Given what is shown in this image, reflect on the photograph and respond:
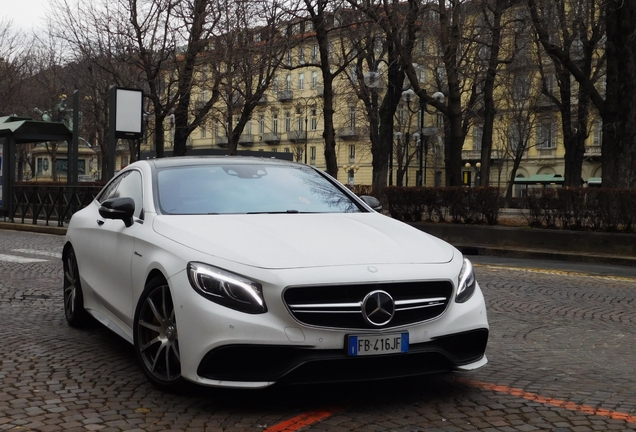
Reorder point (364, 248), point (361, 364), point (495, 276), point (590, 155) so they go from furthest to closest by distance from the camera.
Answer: point (590, 155)
point (495, 276)
point (364, 248)
point (361, 364)

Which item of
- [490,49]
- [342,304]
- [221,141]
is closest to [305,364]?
[342,304]

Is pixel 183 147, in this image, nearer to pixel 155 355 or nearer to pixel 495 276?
pixel 495 276

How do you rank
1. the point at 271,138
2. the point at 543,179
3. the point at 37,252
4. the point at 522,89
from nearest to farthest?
the point at 37,252
the point at 522,89
the point at 543,179
the point at 271,138

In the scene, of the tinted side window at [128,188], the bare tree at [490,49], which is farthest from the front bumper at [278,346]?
the bare tree at [490,49]

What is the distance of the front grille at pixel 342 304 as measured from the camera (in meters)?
4.53

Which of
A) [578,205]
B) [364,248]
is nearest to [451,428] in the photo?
[364,248]

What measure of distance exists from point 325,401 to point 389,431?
0.66 meters

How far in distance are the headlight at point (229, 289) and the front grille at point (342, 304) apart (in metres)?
0.16

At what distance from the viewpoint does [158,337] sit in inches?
201

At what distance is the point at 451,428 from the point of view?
4.43m

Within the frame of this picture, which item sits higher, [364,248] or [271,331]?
[364,248]

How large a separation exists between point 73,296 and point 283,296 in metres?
3.45

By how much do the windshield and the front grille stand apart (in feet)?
4.68

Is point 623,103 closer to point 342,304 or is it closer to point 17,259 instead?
point 17,259
